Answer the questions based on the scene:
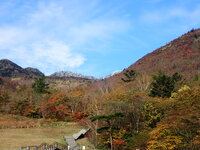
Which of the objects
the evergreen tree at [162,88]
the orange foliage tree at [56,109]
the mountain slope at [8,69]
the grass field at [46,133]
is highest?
the mountain slope at [8,69]

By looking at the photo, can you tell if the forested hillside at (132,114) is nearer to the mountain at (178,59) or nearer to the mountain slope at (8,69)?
the mountain at (178,59)

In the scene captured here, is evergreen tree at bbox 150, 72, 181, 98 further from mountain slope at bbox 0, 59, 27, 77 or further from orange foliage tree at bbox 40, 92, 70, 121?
mountain slope at bbox 0, 59, 27, 77

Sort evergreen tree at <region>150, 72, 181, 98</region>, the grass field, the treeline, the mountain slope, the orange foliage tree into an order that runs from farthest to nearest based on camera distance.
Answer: the mountain slope → the orange foliage tree → evergreen tree at <region>150, 72, 181, 98</region> → the grass field → the treeline

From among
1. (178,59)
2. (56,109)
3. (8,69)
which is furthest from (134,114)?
(8,69)

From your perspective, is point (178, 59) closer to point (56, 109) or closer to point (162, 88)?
point (162, 88)

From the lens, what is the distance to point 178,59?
84.6 metres

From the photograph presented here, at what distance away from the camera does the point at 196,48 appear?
89.3 m

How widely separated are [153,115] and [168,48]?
8725 centimetres

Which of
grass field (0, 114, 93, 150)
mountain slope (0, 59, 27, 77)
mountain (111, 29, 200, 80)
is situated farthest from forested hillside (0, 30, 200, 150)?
mountain slope (0, 59, 27, 77)

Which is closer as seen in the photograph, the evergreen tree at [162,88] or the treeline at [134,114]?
the treeline at [134,114]

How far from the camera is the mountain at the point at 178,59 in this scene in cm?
7136

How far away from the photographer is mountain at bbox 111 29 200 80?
71.4 metres

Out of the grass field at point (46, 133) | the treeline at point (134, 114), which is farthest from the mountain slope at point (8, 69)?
the grass field at point (46, 133)

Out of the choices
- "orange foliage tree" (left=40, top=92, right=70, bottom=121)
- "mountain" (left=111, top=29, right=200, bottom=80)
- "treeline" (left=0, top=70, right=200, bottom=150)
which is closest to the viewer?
"treeline" (left=0, top=70, right=200, bottom=150)
